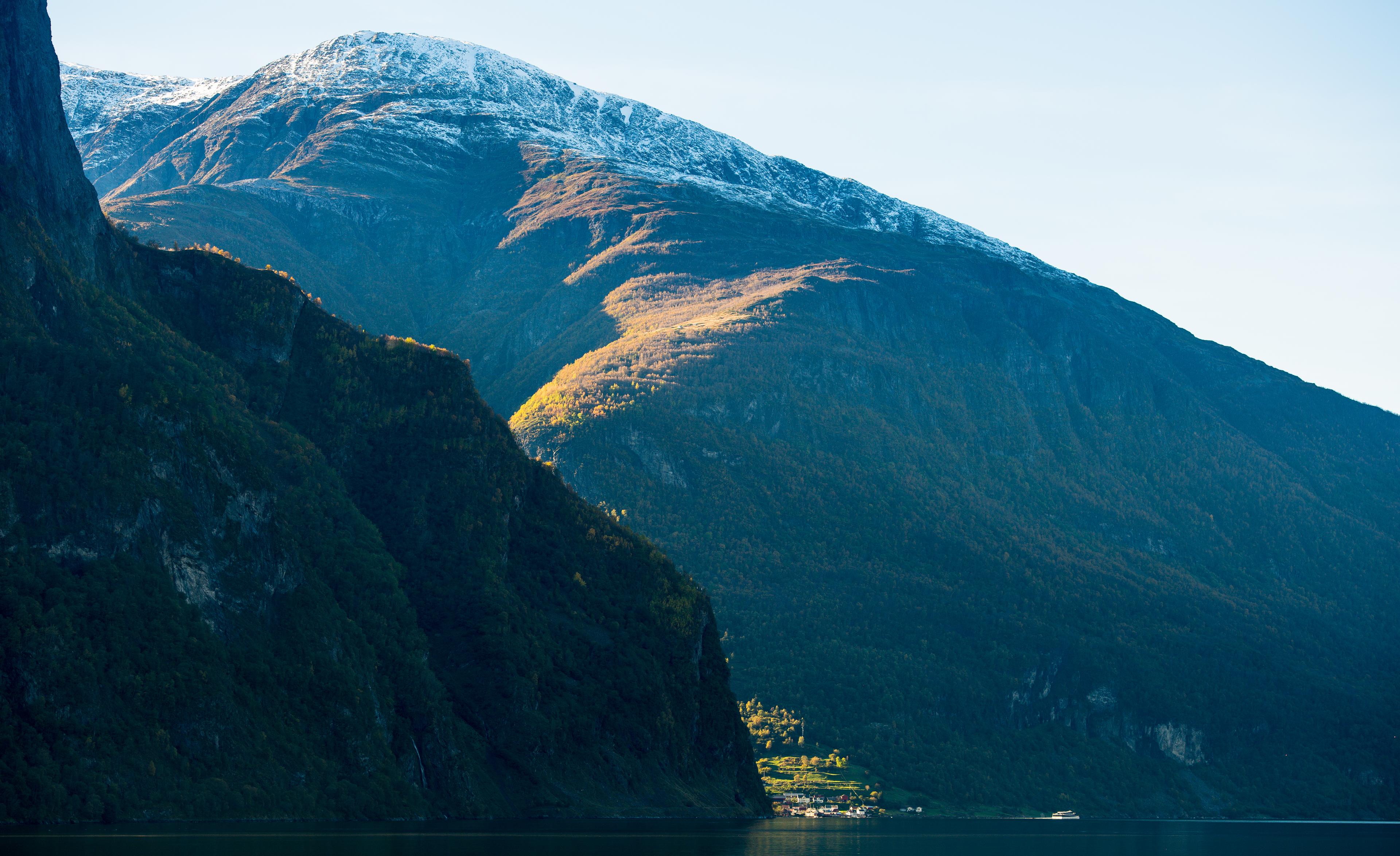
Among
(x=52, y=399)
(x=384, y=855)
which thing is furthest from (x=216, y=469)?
(x=384, y=855)

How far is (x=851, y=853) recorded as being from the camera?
154500 millimetres

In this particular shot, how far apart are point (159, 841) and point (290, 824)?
37.1 meters

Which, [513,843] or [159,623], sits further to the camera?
[159,623]

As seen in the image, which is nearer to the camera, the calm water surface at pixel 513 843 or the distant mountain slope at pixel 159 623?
the calm water surface at pixel 513 843

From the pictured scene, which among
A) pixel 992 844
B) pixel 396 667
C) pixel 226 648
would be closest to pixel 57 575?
pixel 226 648

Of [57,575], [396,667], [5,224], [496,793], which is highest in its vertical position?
[5,224]

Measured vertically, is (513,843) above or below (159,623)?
below

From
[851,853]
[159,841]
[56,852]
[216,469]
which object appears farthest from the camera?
[216,469]

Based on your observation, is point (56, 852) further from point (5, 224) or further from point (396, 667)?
point (5, 224)

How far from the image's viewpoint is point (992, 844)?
7411 inches

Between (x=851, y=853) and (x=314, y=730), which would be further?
(x=314, y=730)

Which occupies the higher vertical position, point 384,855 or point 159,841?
point 384,855

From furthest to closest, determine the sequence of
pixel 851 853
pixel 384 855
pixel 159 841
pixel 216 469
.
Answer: pixel 216 469
pixel 851 853
pixel 159 841
pixel 384 855

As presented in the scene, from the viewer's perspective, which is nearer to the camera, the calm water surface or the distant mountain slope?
the calm water surface
